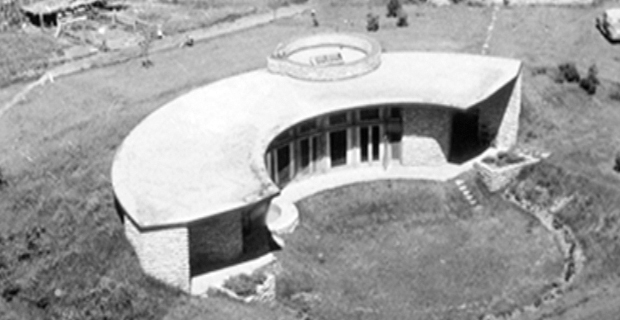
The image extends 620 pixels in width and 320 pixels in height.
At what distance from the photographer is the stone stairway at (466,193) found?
5175cm

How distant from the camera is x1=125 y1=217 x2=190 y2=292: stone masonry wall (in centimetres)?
4178

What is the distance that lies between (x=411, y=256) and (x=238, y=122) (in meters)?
10.9

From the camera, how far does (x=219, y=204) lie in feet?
139

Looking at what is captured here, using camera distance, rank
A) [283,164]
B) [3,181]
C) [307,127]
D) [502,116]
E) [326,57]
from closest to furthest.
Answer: [3,181] < [283,164] < [307,127] < [502,116] < [326,57]

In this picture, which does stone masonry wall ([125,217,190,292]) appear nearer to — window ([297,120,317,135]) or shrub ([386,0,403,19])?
window ([297,120,317,135])

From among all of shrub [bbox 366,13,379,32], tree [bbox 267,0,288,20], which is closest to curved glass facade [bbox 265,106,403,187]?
A: shrub [bbox 366,13,379,32]

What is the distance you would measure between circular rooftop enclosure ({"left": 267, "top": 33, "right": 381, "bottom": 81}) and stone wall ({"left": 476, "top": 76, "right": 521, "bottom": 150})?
264 inches

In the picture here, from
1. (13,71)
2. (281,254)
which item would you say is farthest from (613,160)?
(13,71)

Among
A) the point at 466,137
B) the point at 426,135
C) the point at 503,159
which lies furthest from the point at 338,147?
the point at 503,159

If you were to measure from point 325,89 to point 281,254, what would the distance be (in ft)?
34.9

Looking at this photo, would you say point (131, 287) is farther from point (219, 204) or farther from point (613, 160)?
point (613, 160)

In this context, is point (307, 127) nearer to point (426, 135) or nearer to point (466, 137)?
point (426, 135)

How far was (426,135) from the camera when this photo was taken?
2112 inches

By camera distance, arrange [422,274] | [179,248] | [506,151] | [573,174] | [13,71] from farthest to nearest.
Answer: [13,71], [506,151], [573,174], [422,274], [179,248]
